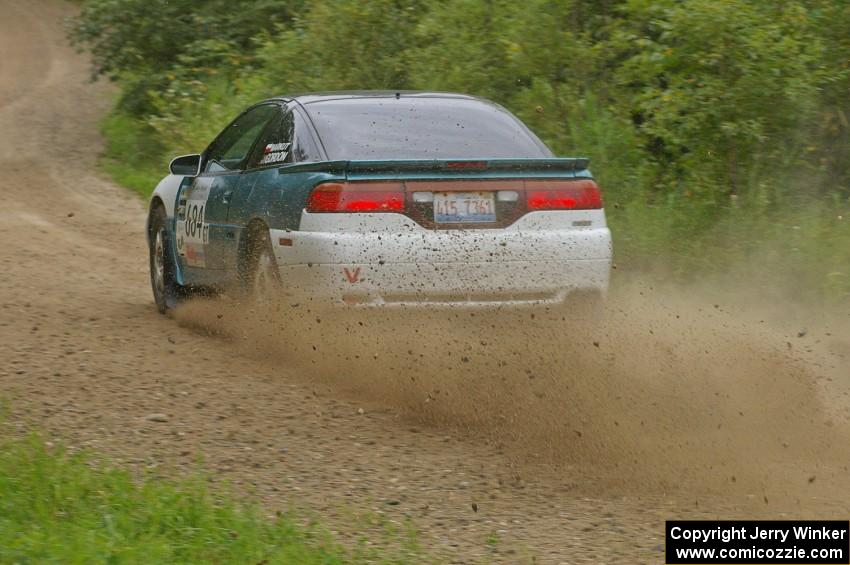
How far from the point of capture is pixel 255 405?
6.42m

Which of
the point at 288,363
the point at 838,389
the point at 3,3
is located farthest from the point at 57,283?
the point at 3,3

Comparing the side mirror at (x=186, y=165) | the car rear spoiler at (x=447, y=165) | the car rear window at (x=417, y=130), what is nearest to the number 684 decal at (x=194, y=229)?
the side mirror at (x=186, y=165)

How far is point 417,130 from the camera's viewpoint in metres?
7.56

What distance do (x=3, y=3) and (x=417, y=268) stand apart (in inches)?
1575

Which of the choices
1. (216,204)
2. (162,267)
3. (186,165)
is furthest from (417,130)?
(162,267)

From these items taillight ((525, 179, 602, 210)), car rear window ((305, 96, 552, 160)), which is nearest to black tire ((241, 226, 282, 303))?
car rear window ((305, 96, 552, 160))

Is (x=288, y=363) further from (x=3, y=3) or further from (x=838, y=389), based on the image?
(x=3, y=3)

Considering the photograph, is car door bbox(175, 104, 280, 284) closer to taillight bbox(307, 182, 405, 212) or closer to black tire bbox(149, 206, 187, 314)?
black tire bbox(149, 206, 187, 314)

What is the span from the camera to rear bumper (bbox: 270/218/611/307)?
6539 millimetres

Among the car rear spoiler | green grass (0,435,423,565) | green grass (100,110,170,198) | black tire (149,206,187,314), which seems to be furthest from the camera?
green grass (100,110,170,198)

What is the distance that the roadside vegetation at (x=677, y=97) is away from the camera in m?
9.88

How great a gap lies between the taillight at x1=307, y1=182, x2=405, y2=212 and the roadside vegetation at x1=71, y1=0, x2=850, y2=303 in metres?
3.33

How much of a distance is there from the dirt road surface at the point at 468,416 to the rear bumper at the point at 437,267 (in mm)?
158

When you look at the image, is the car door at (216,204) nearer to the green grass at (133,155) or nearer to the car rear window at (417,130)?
the car rear window at (417,130)
